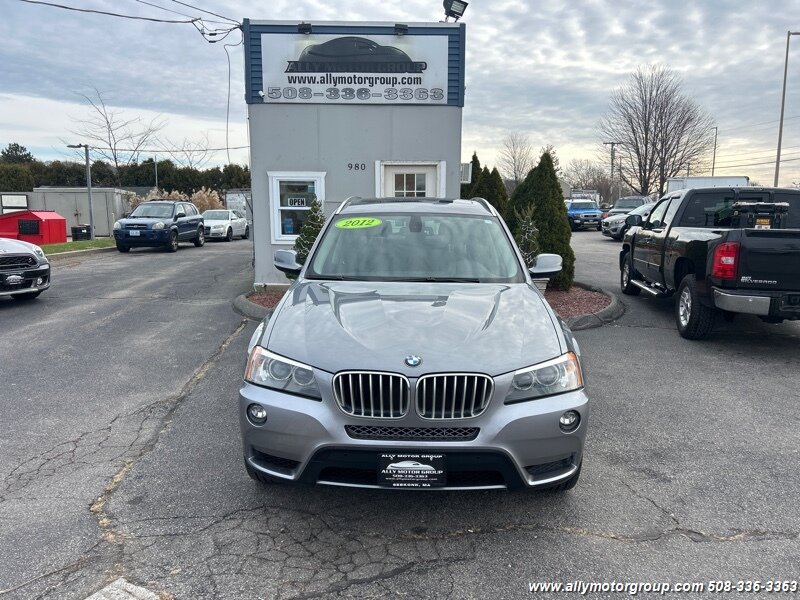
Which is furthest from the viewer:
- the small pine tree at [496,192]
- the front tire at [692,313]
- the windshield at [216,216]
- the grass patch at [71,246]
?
the windshield at [216,216]

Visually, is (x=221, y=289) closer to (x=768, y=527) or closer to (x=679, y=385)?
(x=679, y=385)

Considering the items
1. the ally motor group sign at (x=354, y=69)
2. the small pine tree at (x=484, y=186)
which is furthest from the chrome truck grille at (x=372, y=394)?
the small pine tree at (x=484, y=186)

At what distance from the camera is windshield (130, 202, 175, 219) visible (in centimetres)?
2061

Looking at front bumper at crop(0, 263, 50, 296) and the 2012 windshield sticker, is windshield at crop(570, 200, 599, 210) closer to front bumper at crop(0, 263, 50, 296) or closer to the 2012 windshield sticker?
front bumper at crop(0, 263, 50, 296)

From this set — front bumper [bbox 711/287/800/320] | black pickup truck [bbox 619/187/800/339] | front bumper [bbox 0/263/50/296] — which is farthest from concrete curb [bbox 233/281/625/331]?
front bumper [bbox 0/263/50/296]

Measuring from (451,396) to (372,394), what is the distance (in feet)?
1.26

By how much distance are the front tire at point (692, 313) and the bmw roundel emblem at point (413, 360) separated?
539cm

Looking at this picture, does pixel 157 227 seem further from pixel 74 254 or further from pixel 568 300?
pixel 568 300

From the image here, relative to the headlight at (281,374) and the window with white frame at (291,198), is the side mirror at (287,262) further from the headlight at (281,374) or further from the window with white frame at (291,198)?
the window with white frame at (291,198)

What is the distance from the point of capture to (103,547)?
2984mm

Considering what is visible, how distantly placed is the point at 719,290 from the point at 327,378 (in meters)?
5.35

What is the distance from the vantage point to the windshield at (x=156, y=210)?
A: 2061 cm

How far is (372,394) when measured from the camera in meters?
2.85

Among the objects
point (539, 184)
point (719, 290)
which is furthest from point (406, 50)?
point (719, 290)
